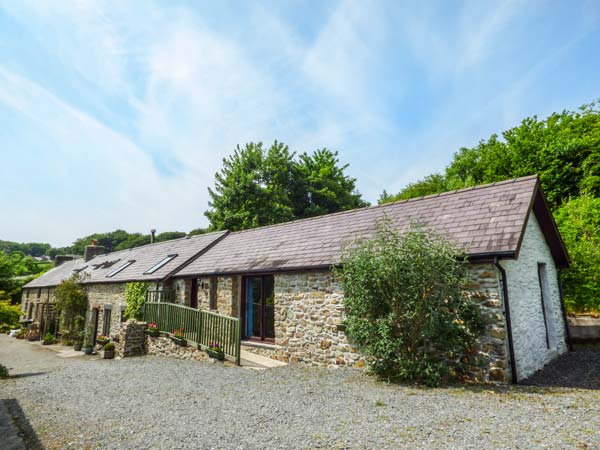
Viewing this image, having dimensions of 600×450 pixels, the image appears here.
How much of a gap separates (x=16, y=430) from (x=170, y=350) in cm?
683

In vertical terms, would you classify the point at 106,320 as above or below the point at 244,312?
below

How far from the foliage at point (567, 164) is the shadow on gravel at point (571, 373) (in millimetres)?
2886

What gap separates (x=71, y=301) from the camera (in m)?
20.2

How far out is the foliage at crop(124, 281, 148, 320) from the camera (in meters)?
15.5

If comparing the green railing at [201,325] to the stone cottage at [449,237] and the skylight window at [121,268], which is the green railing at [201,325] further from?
the skylight window at [121,268]

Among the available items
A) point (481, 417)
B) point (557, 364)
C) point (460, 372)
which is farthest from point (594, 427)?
point (557, 364)

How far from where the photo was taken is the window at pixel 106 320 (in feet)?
58.6

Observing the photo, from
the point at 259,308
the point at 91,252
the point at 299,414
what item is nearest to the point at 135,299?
the point at 259,308

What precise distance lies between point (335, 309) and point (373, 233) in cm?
256

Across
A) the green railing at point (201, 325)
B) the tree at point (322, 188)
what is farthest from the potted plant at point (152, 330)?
the tree at point (322, 188)

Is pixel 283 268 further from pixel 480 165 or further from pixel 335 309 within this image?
pixel 480 165

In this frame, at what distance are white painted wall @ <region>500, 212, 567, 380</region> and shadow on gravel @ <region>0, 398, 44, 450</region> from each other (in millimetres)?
8419

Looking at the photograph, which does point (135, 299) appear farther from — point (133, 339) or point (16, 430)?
point (16, 430)

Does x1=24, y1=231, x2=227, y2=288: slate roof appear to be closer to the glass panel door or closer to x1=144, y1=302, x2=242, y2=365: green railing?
x1=144, y1=302, x2=242, y2=365: green railing
